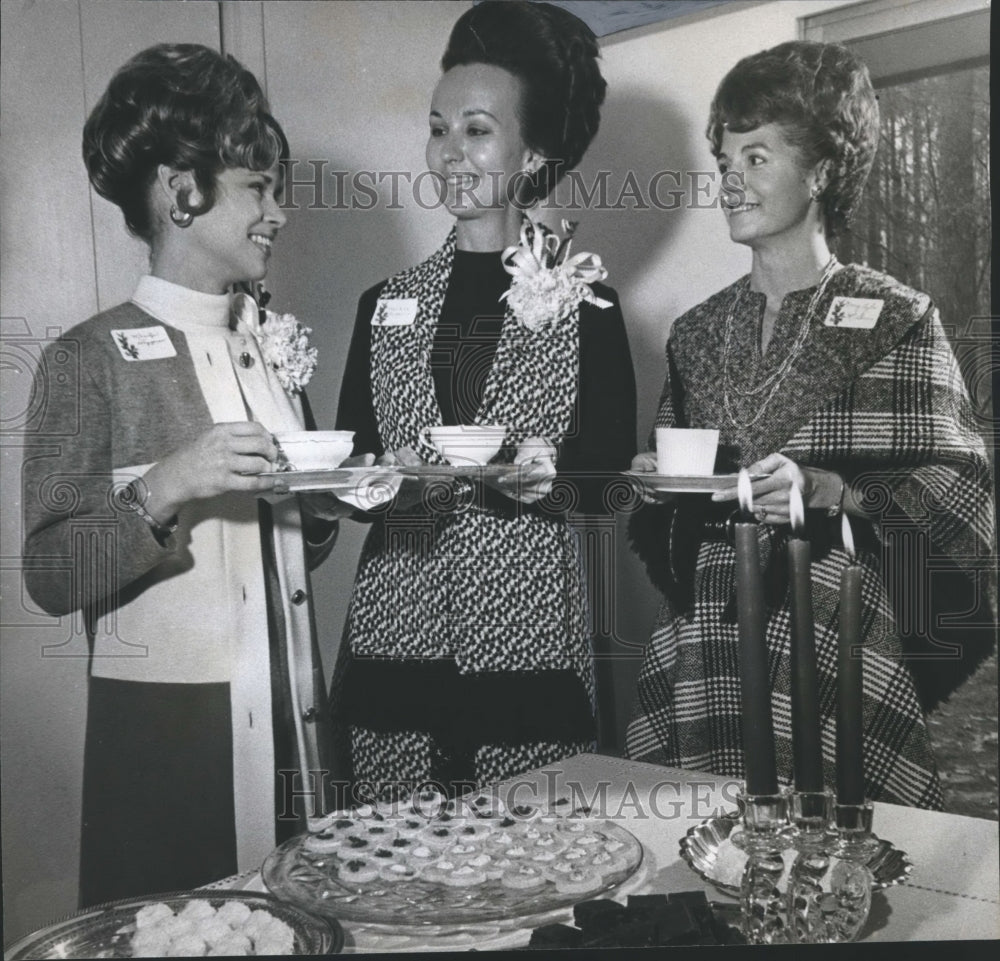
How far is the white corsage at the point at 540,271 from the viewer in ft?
4.25

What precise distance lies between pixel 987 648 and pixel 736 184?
621 mm

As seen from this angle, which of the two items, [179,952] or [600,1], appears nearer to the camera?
[179,952]

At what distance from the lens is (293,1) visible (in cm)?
127

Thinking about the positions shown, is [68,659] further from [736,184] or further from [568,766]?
[736,184]

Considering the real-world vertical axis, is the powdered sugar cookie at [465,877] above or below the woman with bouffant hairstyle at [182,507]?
below

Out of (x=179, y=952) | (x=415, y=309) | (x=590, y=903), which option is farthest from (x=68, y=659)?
(x=590, y=903)

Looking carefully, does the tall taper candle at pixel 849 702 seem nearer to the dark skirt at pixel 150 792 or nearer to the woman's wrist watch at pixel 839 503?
the woman's wrist watch at pixel 839 503

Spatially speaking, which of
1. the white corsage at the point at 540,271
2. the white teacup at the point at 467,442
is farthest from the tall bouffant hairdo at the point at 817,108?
the white teacup at the point at 467,442

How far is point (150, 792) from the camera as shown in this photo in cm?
126

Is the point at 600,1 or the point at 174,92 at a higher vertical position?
the point at 600,1

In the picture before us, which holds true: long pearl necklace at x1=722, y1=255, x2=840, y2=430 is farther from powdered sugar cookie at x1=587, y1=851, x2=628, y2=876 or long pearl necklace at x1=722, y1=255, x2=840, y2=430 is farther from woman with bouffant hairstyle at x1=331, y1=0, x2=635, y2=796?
powdered sugar cookie at x1=587, y1=851, x2=628, y2=876

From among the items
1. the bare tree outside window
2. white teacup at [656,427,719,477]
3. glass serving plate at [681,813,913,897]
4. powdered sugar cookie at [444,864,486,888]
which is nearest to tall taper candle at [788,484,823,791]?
glass serving plate at [681,813,913,897]

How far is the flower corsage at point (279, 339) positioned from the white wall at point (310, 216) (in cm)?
2

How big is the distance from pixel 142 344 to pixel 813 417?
0.77 meters
